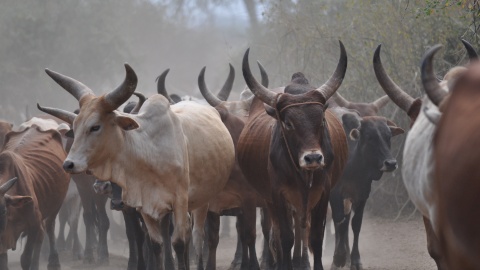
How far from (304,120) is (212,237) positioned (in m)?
2.72

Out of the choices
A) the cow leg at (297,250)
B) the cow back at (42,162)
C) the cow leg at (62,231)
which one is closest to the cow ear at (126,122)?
the cow leg at (297,250)

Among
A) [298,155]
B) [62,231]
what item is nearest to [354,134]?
[298,155]

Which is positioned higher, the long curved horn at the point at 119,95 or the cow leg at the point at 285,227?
the long curved horn at the point at 119,95

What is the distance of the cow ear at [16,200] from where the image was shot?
9.70 metres

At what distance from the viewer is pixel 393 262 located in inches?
455

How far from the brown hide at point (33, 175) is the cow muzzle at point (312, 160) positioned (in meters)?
3.79

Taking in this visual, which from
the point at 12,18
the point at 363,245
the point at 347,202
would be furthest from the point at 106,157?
the point at 12,18

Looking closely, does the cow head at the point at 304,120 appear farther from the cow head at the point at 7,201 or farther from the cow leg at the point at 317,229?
the cow head at the point at 7,201

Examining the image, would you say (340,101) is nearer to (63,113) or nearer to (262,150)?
(262,150)

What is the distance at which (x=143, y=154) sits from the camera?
8250 mm

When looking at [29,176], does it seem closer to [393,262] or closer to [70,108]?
[393,262]

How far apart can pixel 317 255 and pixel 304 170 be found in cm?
88

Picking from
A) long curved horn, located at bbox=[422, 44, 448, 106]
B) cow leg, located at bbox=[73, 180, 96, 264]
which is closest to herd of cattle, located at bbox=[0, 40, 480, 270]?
long curved horn, located at bbox=[422, 44, 448, 106]

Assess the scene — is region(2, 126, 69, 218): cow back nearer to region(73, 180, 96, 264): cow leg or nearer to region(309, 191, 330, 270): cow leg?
region(73, 180, 96, 264): cow leg
